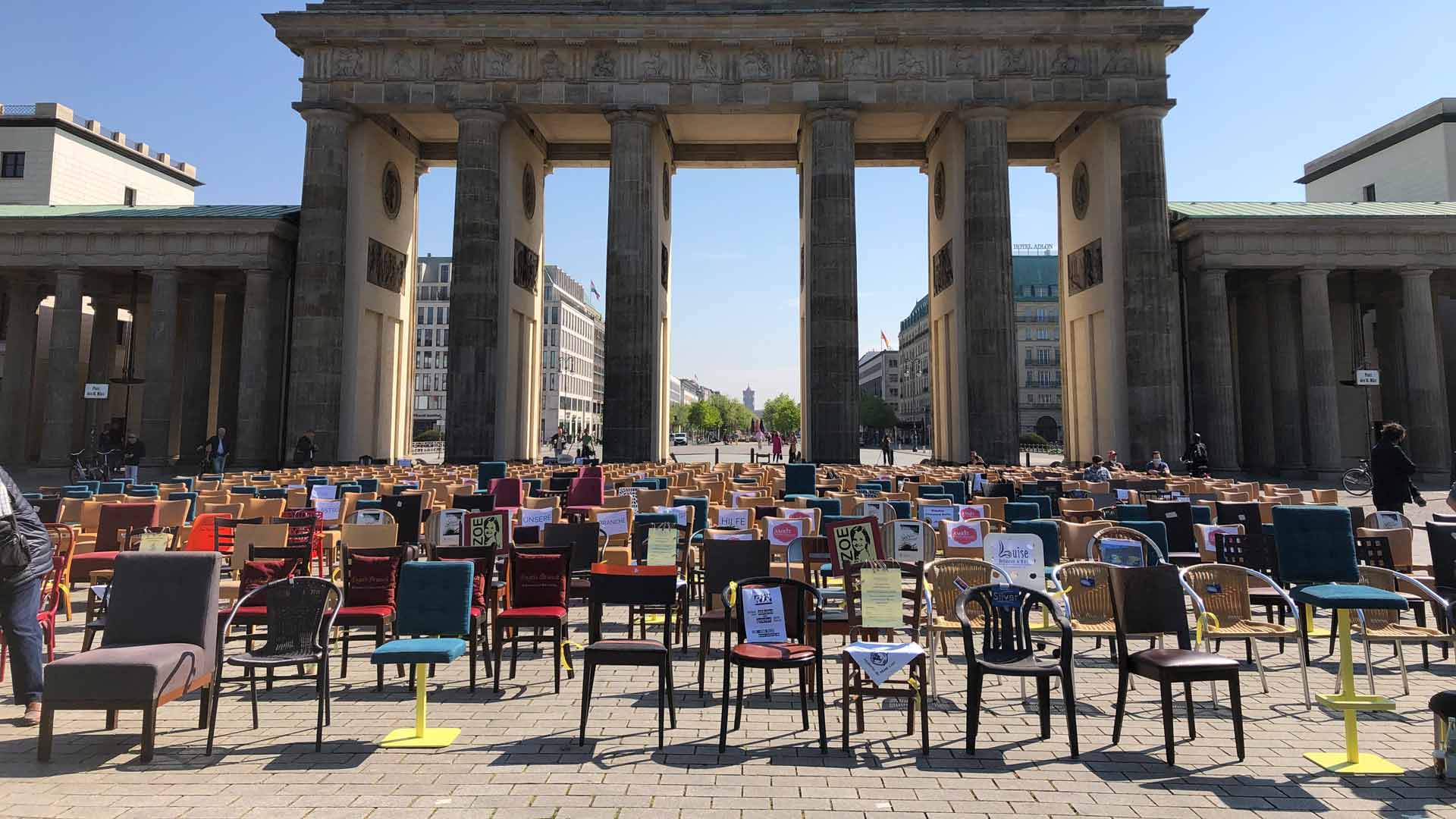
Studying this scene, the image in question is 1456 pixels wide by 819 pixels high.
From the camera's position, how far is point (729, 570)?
7.12 metres

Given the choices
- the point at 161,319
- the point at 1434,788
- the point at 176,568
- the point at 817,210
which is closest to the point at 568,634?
the point at 176,568

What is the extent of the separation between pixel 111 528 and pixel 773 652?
944 centimetres

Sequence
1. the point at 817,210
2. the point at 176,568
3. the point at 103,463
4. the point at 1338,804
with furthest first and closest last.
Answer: the point at 817,210 → the point at 103,463 → the point at 176,568 → the point at 1338,804

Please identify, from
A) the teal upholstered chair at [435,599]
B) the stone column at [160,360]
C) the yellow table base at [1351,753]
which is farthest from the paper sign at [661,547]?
the stone column at [160,360]

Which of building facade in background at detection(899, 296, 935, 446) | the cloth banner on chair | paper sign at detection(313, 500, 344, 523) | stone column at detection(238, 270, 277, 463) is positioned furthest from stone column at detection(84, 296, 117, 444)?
building facade in background at detection(899, 296, 935, 446)

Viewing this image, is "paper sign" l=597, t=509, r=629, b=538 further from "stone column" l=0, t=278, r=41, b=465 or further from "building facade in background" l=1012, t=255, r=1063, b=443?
"building facade in background" l=1012, t=255, r=1063, b=443

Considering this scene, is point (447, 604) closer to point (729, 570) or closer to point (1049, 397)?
point (729, 570)

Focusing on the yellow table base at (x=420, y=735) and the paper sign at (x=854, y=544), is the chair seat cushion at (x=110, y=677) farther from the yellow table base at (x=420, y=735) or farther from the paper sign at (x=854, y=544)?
the paper sign at (x=854, y=544)

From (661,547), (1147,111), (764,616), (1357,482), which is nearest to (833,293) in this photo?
(1147,111)

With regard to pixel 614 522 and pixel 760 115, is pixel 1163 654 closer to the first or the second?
pixel 614 522

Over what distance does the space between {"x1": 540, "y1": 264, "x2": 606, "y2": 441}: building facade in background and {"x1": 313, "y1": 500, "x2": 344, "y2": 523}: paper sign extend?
7853cm

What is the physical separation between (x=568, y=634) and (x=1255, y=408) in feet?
123

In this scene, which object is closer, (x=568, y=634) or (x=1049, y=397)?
(x=568, y=634)

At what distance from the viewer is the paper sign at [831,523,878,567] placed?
7672mm
